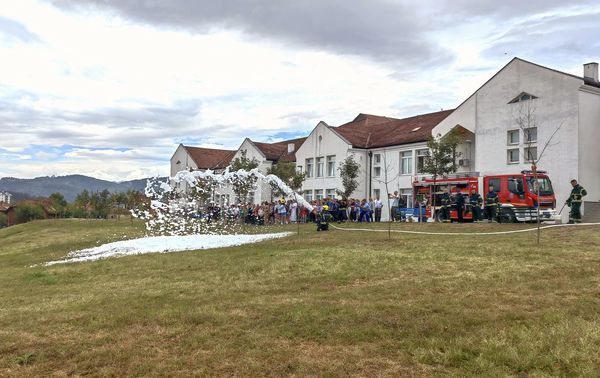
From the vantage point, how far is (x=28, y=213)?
3243 inches

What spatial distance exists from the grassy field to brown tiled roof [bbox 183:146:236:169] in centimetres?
5966

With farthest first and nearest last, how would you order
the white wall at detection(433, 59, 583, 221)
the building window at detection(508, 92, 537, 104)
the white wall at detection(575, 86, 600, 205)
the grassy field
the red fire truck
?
the building window at detection(508, 92, 537, 104) < the white wall at detection(433, 59, 583, 221) < the white wall at detection(575, 86, 600, 205) < the red fire truck < the grassy field

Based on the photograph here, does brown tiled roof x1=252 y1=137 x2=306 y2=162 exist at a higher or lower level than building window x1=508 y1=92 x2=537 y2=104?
lower

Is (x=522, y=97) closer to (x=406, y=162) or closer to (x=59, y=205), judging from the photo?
(x=406, y=162)

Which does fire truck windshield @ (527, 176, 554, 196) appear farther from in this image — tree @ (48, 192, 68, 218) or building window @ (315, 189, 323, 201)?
tree @ (48, 192, 68, 218)

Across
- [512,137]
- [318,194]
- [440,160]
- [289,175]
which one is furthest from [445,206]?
[318,194]

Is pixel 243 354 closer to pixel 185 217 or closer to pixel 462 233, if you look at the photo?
pixel 462 233

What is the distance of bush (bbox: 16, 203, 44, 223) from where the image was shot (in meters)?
81.7

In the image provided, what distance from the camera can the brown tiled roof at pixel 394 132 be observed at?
46.1 metres

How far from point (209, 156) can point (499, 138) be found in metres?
48.1

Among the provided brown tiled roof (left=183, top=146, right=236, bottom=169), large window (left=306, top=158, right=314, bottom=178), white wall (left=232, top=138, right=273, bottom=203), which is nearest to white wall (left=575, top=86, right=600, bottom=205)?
large window (left=306, top=158, right=314, bottom=178)

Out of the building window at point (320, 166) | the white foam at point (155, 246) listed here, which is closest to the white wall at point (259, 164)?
the building window at point (320, 166)

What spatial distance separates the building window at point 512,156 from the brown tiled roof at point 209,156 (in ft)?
140

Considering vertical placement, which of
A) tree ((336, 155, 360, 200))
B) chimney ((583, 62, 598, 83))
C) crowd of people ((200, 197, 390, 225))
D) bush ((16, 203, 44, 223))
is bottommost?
bush ((16, 203, 44, 223))
